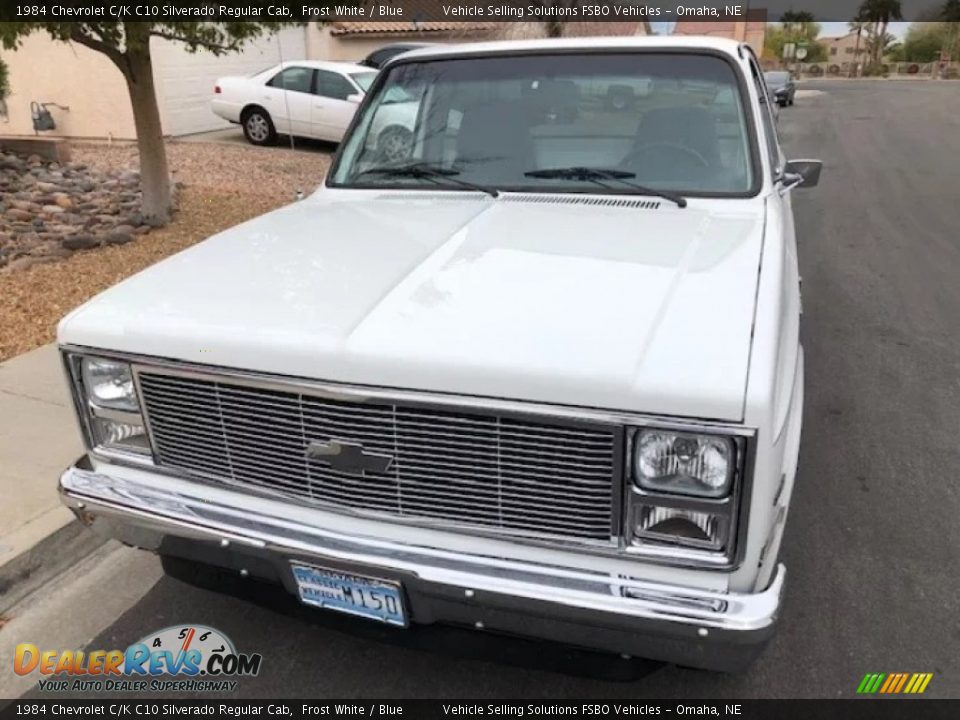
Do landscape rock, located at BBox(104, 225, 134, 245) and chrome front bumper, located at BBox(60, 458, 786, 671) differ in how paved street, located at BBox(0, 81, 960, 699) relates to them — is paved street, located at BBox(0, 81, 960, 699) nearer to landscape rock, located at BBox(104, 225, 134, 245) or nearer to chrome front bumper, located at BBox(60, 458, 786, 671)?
chrome front bumper, located at BBox(60, 458, 786, 671)

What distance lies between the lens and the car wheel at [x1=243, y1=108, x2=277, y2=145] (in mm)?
13109

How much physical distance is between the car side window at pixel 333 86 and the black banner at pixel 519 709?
11258mm

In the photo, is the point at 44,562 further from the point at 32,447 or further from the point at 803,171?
the point at 803,171

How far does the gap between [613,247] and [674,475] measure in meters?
0.97

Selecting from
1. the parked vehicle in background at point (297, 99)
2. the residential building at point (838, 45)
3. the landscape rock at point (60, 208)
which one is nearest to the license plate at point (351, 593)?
the landscape rock at point (60, 208)

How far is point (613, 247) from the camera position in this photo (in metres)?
2.62

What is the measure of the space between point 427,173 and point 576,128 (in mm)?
669

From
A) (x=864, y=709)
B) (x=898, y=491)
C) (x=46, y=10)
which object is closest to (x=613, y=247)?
(x=864, y=709)

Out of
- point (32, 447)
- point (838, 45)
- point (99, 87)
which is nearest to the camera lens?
point (32, 447)

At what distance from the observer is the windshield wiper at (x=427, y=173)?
334cm

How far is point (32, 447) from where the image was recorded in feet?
12.6

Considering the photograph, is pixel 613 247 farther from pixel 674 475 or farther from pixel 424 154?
pixel 424 154

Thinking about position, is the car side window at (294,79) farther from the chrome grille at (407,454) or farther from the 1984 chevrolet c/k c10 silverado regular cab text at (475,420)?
the chrome grille at (407,454)

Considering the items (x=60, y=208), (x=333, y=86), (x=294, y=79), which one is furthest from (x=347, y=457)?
(x=294, y=79)
